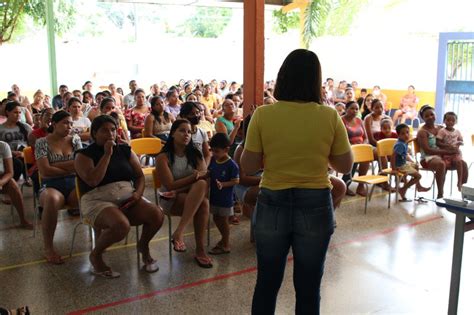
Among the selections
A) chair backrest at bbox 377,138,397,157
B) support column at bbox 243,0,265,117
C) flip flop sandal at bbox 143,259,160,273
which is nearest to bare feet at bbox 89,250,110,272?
flip flop sandal at bbox 143,259,160,273

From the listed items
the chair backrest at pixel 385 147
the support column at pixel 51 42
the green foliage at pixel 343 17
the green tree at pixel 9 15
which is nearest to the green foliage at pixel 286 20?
the green foliage at pixel 343 17

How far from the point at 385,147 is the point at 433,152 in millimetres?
616

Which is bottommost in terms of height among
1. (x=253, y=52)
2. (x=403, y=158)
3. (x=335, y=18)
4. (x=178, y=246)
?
(x=178, y=246)

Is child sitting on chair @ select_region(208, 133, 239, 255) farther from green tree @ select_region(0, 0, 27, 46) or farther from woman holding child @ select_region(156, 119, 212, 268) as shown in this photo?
green tree @ select_region(0, 0, 27, 46)

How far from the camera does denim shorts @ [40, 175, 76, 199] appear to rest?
14.2 ft

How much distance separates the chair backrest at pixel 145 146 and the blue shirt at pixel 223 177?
1.76m

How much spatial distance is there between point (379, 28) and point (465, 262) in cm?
1516

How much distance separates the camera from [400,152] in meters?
6.03

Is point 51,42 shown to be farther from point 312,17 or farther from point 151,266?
point 151,266

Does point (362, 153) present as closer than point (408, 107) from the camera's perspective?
Yes

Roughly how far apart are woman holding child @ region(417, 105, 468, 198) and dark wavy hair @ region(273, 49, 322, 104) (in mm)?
4491

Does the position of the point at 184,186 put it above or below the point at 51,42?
below

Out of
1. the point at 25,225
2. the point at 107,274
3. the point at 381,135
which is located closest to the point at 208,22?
the point at 381,135

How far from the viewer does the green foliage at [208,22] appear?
2172 centimetres
